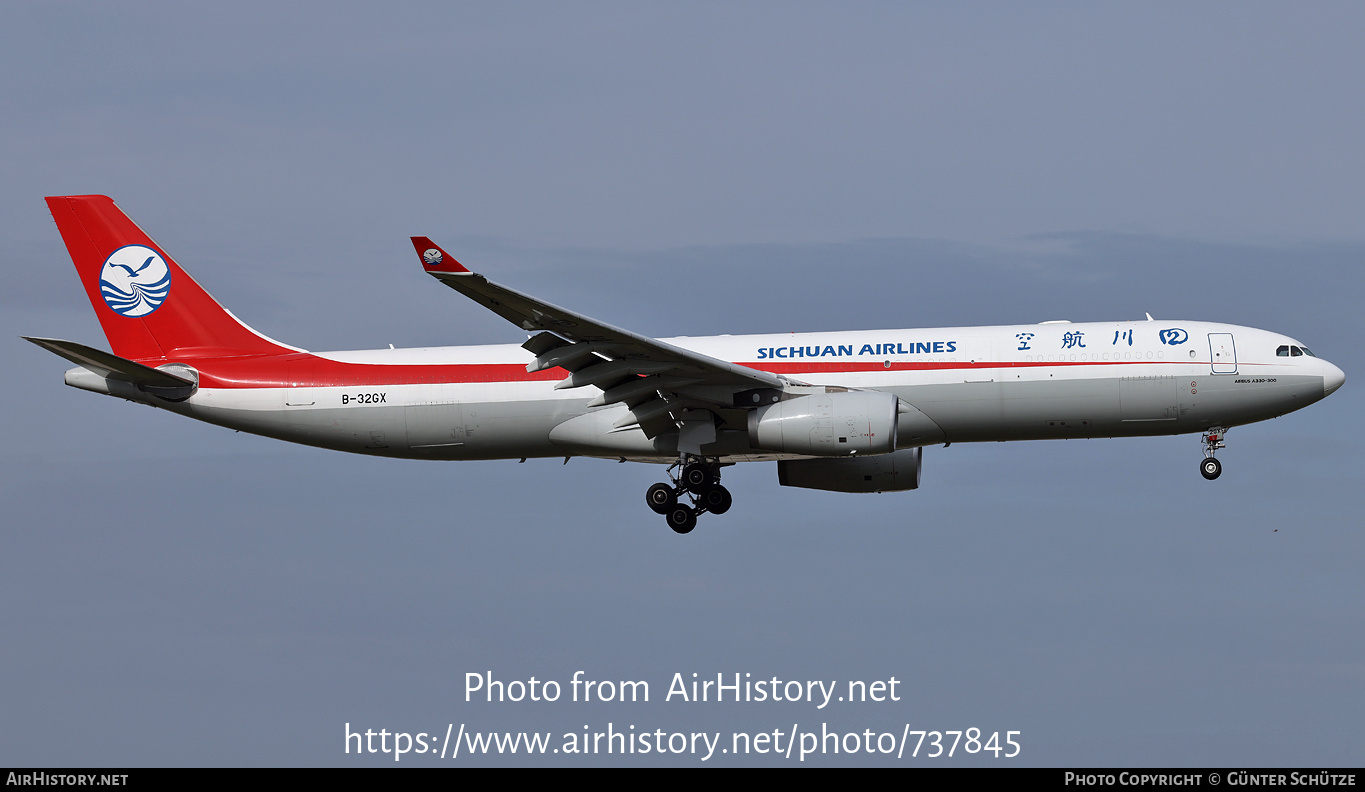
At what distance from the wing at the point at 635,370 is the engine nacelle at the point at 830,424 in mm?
743

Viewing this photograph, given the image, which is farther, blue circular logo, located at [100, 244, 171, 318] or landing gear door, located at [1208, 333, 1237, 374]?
blue circular logo, located at [100, 244, 171, 318]

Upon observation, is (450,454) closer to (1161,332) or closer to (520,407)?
(520,407)

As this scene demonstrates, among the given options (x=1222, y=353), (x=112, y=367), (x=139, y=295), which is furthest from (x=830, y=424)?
(x=139, y=295)

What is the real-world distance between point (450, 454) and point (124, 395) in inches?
312

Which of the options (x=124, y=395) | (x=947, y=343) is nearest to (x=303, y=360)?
(x=124, y=395)

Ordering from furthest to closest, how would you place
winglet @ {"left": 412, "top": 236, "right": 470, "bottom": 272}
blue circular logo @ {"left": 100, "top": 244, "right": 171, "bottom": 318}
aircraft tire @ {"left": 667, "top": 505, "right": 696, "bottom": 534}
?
blue circular logo @ {"left": 100, "top": 244, "right": 171, "bottom": 318}
aircraft tire @ {"left": 667, "top": 505, "right": 696, "bottom": 534}
winglet @ {"left": 412, "top": 236, "right": 470, "bottom": 272}

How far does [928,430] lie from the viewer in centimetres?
3167

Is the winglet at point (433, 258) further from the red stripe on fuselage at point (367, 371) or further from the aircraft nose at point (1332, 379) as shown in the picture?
the aircraft nose at point (1332, 379)

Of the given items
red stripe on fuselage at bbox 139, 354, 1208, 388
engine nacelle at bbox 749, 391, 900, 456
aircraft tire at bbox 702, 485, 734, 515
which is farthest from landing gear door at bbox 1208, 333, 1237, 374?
aircraft tire at bbox 702, 485, 734, 515

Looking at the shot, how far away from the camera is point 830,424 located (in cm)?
3017

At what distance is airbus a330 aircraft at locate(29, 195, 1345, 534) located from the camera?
101ft

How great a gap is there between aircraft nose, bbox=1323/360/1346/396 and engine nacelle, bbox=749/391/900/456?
31.8 ft

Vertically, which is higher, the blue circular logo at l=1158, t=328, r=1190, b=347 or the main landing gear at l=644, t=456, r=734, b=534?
the blue circular logo at l=1158, t=328, r=1190, b=347

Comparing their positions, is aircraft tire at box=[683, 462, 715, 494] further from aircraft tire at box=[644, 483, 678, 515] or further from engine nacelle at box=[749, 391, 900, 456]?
engine nacelle at box=[749, 391, 900, 456]
